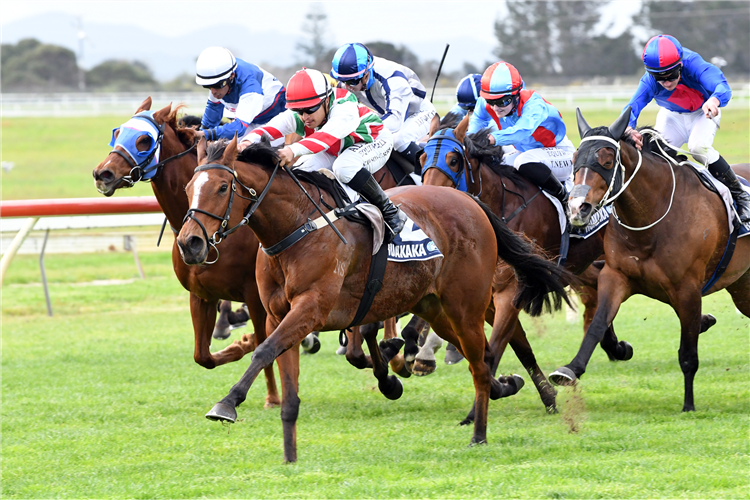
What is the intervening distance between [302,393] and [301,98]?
2.81m

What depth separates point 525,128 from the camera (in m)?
6.62

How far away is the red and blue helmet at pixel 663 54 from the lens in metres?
6.25

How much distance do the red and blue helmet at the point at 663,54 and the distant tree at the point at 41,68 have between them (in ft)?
190

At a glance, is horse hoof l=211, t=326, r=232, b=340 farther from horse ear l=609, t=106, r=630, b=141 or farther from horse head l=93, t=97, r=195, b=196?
horse ear l=609, t=106, r=630, b=141

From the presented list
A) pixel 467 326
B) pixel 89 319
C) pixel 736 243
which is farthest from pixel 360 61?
pixel 89 319

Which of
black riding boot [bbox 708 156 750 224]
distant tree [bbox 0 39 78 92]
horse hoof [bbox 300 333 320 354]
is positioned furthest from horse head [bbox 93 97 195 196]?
distant tree [bbox 0 39 78 92]

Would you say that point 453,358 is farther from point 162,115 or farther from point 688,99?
point 162,115

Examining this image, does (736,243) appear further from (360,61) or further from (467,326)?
(360,61)

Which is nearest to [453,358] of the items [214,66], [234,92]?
[234,92]

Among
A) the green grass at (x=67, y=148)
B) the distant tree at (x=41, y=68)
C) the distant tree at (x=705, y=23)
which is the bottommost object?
the distant tree at (x=41, y=68)

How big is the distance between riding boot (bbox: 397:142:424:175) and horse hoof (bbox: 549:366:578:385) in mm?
2608

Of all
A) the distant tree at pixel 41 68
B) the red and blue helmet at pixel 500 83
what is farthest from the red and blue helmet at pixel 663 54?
the distant tree at pixel 41 68

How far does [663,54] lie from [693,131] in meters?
0.68

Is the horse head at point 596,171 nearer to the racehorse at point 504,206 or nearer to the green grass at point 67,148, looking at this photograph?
the racehorse at point 504,206
